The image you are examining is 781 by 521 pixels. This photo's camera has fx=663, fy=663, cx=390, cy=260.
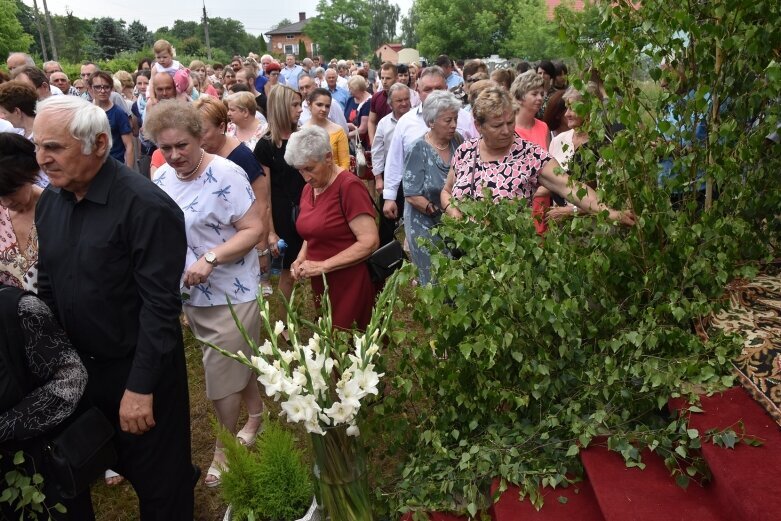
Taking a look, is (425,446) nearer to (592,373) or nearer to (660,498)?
(592,373)

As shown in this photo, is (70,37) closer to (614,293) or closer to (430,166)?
(430,166)

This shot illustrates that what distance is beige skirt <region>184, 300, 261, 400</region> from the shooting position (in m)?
3.74

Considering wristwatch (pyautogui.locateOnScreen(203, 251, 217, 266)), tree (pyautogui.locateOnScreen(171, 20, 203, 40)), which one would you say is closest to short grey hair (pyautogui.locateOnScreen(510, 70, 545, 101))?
wristwatch (pyautogui.locateOnScreen(203, 251, 217, 266))

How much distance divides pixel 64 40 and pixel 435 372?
66.0 meters

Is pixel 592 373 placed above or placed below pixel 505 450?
above

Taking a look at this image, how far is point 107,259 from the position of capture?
2.70 metres

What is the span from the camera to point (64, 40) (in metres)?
58.7

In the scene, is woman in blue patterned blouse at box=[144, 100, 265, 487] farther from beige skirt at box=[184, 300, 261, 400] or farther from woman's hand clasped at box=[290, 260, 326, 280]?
woman's hand clasped at box=[290, 260, 326, 280]

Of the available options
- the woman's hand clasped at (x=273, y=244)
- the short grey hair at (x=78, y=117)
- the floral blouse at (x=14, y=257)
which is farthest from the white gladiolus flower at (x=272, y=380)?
the woman's hand clasped at (x=273, y=244)

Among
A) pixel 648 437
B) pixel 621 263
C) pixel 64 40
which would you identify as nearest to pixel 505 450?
pixel 648 437

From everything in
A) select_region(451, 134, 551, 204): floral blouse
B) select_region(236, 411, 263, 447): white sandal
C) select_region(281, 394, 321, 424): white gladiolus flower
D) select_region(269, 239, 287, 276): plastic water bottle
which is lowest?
select_region(236, 411, 263, 447): white sandal

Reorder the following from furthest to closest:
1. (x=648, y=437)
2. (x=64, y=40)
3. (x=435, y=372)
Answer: (x=64, y=40)
(x=435, y=372)
(x=648, y=437)

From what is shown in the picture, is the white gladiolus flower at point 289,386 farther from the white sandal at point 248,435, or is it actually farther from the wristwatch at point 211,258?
the white sandal at point 248,435

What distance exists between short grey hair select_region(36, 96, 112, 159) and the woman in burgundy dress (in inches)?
56.3
